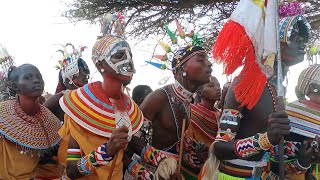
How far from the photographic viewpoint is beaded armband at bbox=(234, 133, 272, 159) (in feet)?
11.0

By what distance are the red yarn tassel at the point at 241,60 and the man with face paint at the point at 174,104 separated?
108 cm

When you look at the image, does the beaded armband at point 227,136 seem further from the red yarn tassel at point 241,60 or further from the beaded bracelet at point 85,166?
the beaded bracelet at point 85,166

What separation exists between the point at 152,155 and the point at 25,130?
1230 mm

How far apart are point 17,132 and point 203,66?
1.79 metres

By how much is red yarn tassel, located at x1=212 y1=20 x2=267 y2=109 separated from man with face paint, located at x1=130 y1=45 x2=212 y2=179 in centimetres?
108

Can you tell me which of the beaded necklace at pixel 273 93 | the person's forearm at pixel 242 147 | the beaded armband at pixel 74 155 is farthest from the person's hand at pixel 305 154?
the beaded armband at pixel 74 155

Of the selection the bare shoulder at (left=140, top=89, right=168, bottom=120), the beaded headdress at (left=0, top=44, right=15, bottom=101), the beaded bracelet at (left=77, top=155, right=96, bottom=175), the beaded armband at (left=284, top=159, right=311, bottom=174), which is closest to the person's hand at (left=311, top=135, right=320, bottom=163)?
the beaded armband at (left=284, top=159, right=311, bottom=174)

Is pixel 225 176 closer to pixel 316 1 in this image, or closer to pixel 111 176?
pixel 111 176

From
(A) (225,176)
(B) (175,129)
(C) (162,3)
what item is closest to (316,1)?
(C) (162,3)

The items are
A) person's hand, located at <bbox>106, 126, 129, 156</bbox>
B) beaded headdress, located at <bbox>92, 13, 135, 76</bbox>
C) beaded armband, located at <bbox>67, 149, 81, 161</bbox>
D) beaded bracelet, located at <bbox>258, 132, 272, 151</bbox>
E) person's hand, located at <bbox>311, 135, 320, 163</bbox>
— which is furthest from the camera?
beaded headdress, located at <bbox>92, 13, 135, 76</bbox>

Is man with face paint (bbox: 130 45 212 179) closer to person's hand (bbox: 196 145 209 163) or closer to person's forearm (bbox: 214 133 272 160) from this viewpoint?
person's hand (bbox: 196 145 209 163)

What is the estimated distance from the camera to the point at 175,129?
4.54 m

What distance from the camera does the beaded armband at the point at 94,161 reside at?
362 cm

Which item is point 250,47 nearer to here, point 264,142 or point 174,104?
point 264,142
